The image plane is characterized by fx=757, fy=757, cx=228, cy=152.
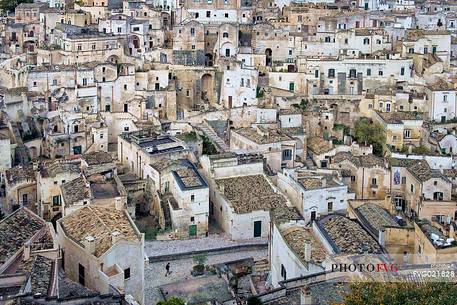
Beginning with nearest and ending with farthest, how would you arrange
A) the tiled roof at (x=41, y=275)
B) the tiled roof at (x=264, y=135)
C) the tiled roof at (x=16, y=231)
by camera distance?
1. the tiled roof at (x=41, y=275)
2. the tiled roof at (x=16, y=231)
3. the tiled roof at (x=264, y=135)

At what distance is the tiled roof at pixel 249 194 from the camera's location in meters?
28.2

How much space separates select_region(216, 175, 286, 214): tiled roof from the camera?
28.2 m

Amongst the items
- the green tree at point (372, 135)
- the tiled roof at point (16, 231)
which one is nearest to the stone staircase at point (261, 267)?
the tiled roof at point (16, 231)

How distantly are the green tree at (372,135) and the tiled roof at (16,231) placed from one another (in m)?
17.6

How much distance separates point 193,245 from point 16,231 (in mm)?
7096

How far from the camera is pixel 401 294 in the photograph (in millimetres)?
16047

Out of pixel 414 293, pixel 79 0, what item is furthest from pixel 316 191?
pixel 79 0

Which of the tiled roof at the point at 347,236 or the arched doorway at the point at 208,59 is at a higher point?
the arched doorway at the point at 208,59

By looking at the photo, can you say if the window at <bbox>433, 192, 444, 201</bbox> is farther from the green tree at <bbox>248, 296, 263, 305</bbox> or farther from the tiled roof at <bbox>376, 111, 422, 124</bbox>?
the green tree at <bbox>248, 296, 263, 305</bbox>

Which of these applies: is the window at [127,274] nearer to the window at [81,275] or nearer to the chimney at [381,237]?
the window at [81,275]

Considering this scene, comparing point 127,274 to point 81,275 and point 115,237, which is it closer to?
point 115,237

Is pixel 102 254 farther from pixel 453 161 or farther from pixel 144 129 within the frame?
pixel 453 161

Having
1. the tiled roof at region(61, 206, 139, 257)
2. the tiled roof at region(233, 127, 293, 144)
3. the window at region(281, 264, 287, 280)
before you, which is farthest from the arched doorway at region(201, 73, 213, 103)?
the window at region(281, 264, 287, 280)

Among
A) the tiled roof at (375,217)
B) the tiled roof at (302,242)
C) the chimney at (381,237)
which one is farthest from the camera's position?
the tiled roof at (375,217)
